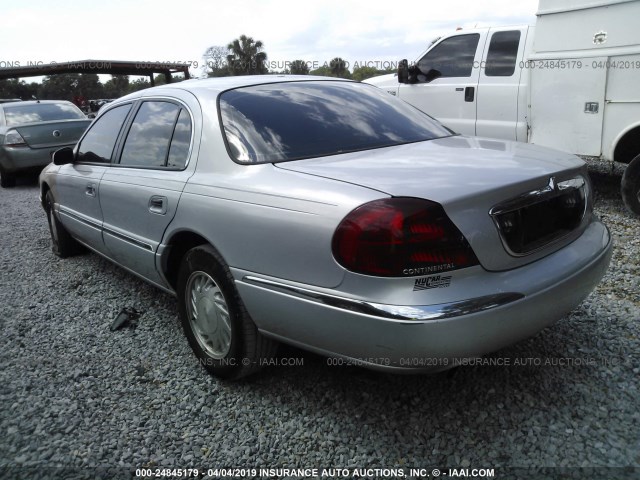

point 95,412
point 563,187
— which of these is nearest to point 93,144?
point 95,412

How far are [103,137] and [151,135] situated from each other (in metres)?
0.88

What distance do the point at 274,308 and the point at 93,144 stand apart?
260 cm

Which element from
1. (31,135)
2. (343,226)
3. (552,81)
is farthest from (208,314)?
(31,135)

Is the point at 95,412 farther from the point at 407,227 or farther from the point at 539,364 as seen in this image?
the point at 539,364

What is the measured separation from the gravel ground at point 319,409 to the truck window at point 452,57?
4060mm

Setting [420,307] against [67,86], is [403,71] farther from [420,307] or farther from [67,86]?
[67,86]

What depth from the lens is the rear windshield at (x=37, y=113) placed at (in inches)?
365

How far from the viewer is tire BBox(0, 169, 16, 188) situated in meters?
9.26

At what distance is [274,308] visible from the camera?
7.02ft

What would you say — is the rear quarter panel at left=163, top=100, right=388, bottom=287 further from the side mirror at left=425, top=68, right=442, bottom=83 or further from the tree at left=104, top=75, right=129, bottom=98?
the tree at left=104, top=75, right=129, bottom=98

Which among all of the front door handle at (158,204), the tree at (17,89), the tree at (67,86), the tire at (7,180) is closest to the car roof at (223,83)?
the front door handle at (158,204)

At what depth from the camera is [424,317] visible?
1.75 m

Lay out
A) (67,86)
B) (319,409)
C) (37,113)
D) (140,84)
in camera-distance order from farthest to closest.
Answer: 1. (67,86)
2. (140,84)
3. (37,113)
4. (319,409)

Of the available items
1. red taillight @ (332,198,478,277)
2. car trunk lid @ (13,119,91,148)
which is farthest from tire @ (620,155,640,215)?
car trunk lid @ (13,119,91,148)
